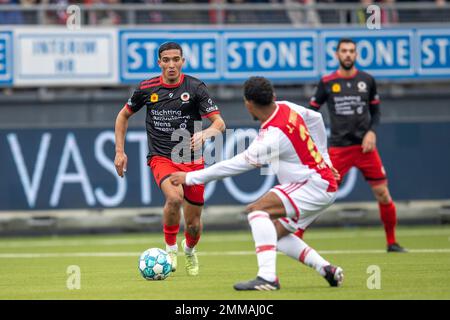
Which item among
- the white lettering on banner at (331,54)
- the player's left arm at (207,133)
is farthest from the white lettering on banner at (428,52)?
the player's left arm at (207,133)

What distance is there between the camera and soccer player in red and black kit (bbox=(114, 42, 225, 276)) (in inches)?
486

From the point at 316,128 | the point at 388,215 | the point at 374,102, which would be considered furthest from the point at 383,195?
the point at 316,128

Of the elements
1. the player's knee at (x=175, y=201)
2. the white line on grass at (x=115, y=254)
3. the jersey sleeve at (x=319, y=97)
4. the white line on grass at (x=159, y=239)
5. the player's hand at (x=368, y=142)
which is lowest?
the white line on grass at (x=159, y=239)

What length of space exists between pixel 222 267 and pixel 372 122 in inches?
140

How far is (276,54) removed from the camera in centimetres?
2059

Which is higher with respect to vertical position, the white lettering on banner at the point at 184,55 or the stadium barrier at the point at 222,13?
the stadium barrier at the point at 222,13

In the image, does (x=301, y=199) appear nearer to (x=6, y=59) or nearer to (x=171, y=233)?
(x=171, y=233)

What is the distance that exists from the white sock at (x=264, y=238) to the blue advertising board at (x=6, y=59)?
11.1 meters

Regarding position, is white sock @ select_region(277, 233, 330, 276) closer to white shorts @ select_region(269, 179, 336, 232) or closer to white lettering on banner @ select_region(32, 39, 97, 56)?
white shorts @ select_region(269, 179, 336, 232)

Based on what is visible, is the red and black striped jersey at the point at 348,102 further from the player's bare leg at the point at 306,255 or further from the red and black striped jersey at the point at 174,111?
the player's bare leg at the point at 306,255

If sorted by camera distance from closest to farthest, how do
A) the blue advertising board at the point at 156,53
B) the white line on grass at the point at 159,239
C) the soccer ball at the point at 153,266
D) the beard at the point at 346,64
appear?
1. the soccer ball at the point at 153,266
2. the beard at the point at 346,64
3. the white line on grass at the point at 159,239
4. the blue advertising board at the point at 156,53

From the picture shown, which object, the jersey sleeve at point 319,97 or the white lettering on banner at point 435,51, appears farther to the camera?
the white lettering on banner at point 435,51

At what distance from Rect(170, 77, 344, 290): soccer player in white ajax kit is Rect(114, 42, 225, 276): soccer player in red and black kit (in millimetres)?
2401

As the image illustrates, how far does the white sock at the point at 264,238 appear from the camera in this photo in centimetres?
965
